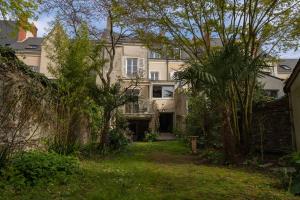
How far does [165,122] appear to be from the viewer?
30844 mm

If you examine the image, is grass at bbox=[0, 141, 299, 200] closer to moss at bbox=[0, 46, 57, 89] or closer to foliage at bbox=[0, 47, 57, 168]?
foliage at bbox=[0, 47, 57, 168]

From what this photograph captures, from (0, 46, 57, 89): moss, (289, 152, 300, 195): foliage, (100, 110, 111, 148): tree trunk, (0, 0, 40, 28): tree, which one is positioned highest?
(0, 0, 40, 28): tree

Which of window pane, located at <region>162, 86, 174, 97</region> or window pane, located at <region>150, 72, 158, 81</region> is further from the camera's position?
window pane, located at <region>150, 72, 158, 81</region>

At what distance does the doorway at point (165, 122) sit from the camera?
30.5 m

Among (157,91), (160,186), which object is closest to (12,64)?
(160,186)

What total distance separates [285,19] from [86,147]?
9809 mm

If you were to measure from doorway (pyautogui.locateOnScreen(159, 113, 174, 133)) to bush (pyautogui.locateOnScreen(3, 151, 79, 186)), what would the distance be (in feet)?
77.8

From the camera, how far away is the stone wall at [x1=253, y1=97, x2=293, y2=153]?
11125 mm

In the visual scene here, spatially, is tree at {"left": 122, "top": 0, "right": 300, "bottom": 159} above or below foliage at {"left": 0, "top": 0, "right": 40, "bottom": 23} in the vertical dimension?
above

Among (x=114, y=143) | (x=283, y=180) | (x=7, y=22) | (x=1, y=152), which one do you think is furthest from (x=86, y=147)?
(x=283, y=180)

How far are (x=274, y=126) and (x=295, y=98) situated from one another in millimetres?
1915

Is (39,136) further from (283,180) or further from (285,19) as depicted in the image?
(285,19)

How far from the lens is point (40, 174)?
19.3 feet

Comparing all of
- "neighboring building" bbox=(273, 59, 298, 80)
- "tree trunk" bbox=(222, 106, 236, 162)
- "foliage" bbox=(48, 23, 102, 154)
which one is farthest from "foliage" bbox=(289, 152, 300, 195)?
"neighboring building" bbox=(273, 59, 298, 80)
